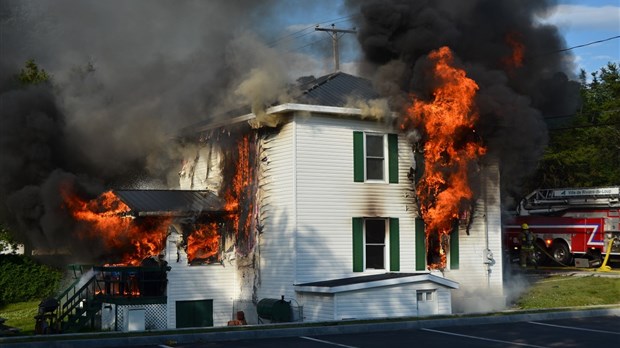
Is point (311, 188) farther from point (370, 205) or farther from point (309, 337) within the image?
point (309, 337)

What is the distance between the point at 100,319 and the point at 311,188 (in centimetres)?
676

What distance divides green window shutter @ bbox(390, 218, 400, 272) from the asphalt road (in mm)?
5381

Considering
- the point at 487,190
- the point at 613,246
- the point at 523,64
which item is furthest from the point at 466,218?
the point at 613,246

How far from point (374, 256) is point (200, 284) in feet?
16.8

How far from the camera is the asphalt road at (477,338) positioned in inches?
623

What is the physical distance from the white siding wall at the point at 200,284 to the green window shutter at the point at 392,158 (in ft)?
17.9

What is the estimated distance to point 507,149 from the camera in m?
24.7

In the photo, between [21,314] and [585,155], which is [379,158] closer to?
[21,314]

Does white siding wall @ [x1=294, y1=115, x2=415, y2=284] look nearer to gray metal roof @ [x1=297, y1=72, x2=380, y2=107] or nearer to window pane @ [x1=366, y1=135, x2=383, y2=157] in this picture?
window pane @ [x1=366, y1=135, x2=383, y2=157]

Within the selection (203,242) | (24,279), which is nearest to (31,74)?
(24,279)

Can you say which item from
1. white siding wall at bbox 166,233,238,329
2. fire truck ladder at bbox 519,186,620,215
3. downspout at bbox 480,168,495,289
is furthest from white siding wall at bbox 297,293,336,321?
fire truck ladder at bbox 519,186,620,215

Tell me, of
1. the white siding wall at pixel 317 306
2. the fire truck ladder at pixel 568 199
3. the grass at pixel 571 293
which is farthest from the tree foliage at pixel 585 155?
the white siding wall at pixel 317 306

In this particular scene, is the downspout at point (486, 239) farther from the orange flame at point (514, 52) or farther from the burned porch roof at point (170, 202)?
the burned porch roof at point (170, 202)

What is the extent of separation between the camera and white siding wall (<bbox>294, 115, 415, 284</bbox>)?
904 inches
